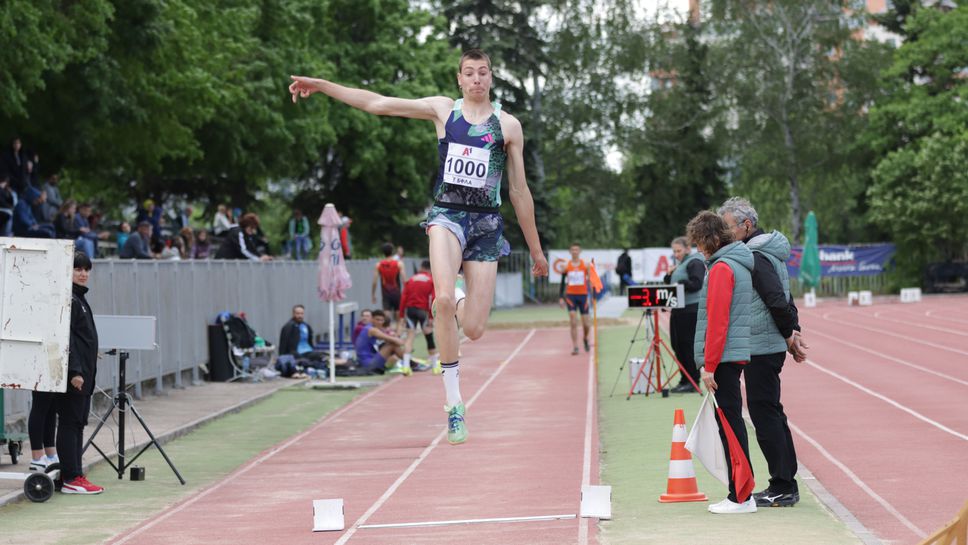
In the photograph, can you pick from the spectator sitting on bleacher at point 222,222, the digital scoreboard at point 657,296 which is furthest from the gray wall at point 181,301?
the digital scoreboard at point 657,296

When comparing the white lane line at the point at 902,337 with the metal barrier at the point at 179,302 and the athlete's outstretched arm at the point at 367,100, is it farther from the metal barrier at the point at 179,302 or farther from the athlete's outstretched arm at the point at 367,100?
the athlete's outstretched arm at the point at 367,100

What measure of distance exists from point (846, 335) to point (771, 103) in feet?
115

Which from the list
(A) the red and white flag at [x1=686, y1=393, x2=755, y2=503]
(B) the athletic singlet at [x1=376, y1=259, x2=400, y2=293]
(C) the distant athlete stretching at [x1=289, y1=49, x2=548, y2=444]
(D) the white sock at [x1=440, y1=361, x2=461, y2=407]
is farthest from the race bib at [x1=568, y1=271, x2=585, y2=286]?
(C) the distant athlete stretching at [x1=289, y1=49, x2=548, y2=444]

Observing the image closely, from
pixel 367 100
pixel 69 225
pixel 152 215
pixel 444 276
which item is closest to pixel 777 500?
pixel 444 276

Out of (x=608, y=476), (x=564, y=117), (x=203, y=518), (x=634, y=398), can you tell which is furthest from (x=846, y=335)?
(x=564, y=117)

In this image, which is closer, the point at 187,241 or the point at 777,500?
the point at 777,500

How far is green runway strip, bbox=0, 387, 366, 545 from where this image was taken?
10734mm

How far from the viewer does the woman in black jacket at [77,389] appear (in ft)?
40.1

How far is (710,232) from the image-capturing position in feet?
32.1

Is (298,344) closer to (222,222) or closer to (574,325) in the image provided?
(574,325)

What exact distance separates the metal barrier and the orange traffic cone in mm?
7240

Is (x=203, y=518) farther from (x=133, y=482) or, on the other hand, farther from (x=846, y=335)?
(x=846, y=335)

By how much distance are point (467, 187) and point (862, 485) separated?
4480mm

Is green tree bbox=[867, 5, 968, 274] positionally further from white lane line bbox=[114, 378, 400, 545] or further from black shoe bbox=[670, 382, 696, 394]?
black shoe bbox=[670, 382, 696, 394]
